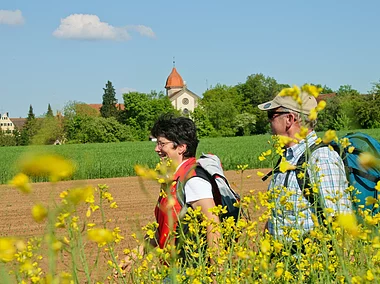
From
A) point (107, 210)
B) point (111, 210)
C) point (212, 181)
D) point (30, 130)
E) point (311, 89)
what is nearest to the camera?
point (30, 130)

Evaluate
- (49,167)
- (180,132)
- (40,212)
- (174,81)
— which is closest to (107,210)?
(180,132)

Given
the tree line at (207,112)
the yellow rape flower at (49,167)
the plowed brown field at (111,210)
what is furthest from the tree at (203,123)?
the yellow rape flower at (49,167)

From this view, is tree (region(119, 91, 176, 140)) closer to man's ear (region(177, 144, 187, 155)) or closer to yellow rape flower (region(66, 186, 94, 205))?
man's ear (region(177, 144, 187, 155))

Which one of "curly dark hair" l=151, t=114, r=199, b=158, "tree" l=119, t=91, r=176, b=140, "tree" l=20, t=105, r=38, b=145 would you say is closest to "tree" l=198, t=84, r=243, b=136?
"tree" l=119, t=91, r=176, b=140

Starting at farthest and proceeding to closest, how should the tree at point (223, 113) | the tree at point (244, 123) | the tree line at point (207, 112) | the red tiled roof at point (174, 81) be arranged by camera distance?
the red tiled roof at point (174, 81) < the tree at point (244, 123) < the tree at point (223, 113) < the tree line at point (207, 112)

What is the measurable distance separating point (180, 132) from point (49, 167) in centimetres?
264

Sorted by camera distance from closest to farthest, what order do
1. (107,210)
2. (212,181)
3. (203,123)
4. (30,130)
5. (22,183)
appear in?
1. (22,183)
2. (30,130)
3. (212,181)
4. (107,210)
5. (203,123)

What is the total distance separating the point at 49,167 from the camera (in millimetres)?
945

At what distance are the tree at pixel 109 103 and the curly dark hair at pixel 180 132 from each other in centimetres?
9187

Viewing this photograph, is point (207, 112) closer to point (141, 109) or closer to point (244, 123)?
point (244, 123)

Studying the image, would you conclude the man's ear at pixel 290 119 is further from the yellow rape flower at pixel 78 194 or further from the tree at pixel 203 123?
the tree at pixel 203 123

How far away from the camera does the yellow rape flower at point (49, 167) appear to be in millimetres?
917

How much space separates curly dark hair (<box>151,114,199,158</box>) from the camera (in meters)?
3.57

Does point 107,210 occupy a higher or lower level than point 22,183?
lower
